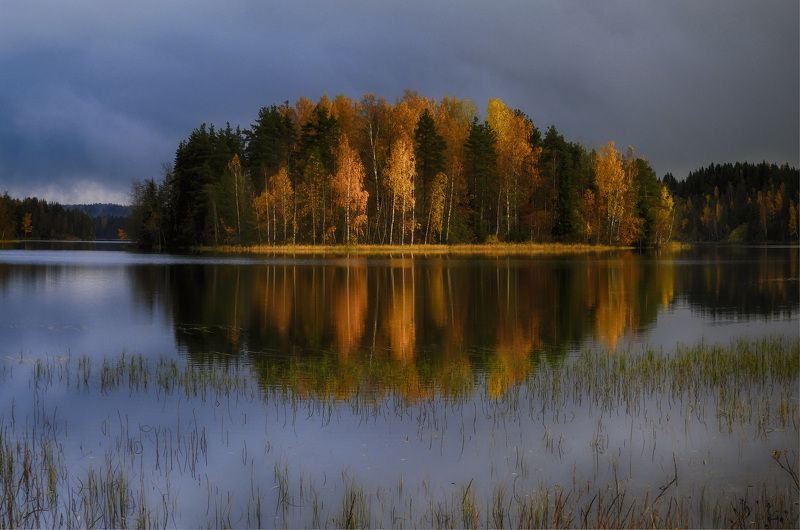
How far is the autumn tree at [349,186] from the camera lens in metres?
72.2

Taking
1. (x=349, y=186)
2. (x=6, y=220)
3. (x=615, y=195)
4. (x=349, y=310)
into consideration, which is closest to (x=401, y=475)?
(x=349, y=310)

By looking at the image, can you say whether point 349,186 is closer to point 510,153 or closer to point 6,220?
point 510,153

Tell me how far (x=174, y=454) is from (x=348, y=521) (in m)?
3.64

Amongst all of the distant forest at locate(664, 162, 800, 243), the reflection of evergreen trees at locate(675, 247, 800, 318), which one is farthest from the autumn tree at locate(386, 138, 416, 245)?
the distant forest at locate(664, 162, 800, 243)

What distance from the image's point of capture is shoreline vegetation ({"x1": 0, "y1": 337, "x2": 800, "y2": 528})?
336 inches

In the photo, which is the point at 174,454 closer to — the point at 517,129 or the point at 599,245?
the point at 517,129

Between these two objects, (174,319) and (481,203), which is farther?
(481,203)

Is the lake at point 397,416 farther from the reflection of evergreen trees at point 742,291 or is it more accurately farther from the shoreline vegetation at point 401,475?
the reflection of evergreen trees at point 742,291

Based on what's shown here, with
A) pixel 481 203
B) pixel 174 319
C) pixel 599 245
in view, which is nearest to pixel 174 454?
pixel 174 319

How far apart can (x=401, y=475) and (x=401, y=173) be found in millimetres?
63826

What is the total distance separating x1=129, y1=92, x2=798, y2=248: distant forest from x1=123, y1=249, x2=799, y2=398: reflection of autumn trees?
2089cm

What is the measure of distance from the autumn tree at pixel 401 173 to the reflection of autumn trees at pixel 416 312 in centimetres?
1804

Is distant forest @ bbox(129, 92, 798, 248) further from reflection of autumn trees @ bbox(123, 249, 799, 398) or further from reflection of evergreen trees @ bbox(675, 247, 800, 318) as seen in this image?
reflection of evergreen trees @ bbox(675, 247, 800, 318)

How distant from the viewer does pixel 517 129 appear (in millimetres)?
83188
